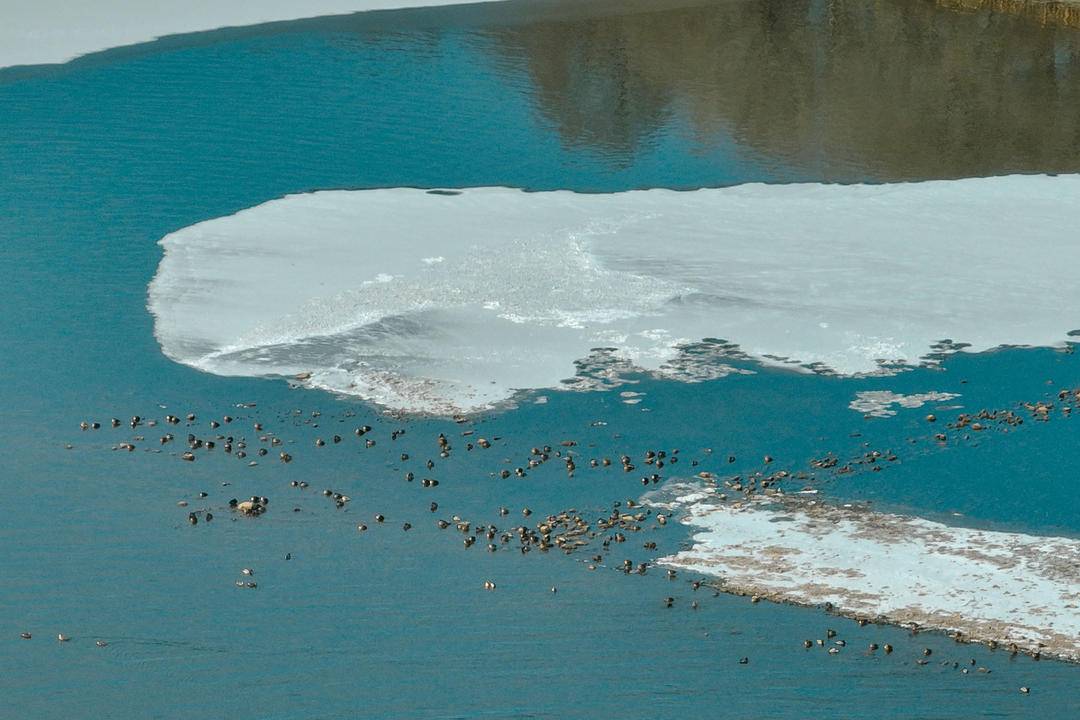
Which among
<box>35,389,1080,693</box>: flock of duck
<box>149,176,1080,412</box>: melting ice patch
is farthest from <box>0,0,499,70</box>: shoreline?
<box>35,389,1080,693</box>: flock of duck

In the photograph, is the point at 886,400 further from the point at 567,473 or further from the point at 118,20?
the point at 118,20

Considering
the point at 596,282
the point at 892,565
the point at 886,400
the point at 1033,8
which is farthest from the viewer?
the point at 1033,8

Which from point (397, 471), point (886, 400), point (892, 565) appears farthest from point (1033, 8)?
point (397, 471)

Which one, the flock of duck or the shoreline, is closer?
the flock of duck

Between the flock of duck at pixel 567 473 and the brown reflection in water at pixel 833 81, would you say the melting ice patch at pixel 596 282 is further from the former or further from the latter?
the brown reflection in water at pixel 833 81

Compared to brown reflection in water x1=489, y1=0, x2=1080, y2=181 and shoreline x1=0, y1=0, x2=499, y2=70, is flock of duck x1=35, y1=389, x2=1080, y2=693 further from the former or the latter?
shoreline x1=0, y1=0, x2=499, y2=70

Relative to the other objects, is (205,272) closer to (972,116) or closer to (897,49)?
(972,116)
